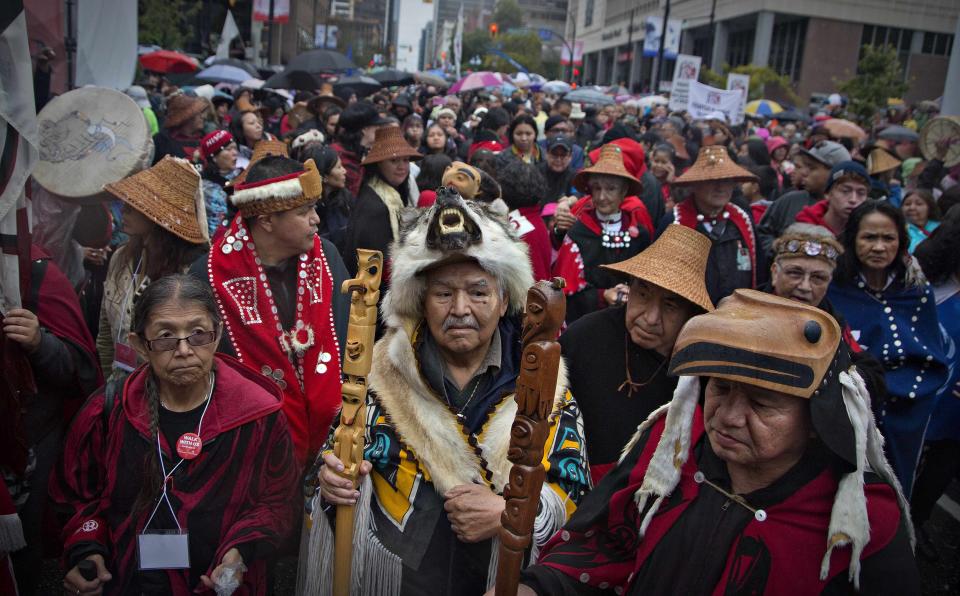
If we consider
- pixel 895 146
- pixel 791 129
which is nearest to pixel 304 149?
pixel 895 146

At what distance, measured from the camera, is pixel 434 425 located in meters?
2.55

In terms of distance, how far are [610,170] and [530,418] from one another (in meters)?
3.62

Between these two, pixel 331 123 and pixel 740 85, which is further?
pixel 740 85

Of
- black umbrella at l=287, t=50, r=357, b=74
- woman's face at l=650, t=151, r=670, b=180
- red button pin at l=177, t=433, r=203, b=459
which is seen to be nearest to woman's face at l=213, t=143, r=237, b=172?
red button pin at l=177, t=433, r=203, b=459

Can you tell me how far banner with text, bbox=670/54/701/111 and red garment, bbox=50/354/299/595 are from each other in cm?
1390

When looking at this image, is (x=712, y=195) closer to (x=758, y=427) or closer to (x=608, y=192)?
(x=608, y=192)

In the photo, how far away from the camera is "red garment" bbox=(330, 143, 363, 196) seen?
24.4 feet

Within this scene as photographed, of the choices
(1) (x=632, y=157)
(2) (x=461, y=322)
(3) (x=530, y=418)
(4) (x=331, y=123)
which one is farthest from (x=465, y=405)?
(4) (x=331, y=123)

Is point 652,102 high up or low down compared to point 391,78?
up

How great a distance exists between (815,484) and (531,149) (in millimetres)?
7388

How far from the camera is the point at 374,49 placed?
100750 mm

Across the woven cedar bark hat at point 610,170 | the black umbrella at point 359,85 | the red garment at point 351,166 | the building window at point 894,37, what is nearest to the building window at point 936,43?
the building window at point 894,37

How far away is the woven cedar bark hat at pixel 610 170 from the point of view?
5248 millimetres

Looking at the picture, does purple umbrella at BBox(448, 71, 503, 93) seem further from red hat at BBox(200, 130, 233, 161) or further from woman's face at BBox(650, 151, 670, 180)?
red hat at BBox(200, 130, 233, 161)
